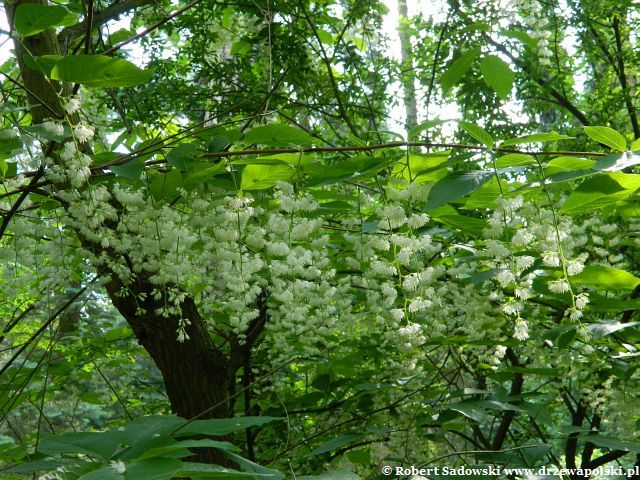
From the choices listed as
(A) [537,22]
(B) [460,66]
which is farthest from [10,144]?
(A) [537,22]

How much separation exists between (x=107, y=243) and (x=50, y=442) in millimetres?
768

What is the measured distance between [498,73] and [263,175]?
887 millimetres

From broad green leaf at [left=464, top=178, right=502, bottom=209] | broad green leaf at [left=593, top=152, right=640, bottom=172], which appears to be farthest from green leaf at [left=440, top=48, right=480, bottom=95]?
broad green leaf at [left=593, top=152, right=640, bottom=172]

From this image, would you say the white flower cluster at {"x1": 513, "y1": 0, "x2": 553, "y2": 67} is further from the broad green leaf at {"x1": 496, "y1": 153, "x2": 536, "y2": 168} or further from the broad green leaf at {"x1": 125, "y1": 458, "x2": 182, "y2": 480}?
the broad green leaf at {"x1": 125, "y1": 458, "x2": 182, "y2": 480}

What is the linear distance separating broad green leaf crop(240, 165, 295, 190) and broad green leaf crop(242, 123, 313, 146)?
9cm

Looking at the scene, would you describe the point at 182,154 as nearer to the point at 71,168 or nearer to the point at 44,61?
the point at 71,168

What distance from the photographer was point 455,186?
159cm

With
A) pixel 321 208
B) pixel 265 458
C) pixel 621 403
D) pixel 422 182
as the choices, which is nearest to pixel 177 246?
pixel 321 208

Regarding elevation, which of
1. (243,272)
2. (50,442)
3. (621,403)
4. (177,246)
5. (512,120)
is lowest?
(621,403)

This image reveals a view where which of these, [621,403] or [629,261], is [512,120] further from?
[621,403]

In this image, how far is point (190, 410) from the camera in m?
2.81

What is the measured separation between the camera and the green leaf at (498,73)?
2.16 metres

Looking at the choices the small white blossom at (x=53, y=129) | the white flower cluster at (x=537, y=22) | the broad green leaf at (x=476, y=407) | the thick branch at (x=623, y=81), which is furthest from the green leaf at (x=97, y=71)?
the thick branch at (x=623, y=81)

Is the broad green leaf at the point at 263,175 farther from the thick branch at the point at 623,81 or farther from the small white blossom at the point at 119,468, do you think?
the thick branch at the point at 623,81
